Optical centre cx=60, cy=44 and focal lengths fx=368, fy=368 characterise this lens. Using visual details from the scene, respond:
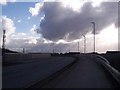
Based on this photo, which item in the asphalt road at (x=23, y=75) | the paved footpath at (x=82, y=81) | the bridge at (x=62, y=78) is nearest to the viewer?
the bridge at (x=62, y=78)

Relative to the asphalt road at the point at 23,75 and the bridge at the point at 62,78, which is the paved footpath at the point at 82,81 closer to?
the bridge at the point at 62,78

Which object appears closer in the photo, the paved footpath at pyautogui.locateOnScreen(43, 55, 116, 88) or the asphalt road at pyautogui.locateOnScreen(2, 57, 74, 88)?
the paved footpath at pyautogui.locateOnScreen(43, 55, 116, 88)

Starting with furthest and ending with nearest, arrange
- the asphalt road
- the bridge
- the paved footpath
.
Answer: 1. the asphalt road
2. the paved footpath
3. the bridge

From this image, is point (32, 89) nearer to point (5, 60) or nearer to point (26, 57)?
point (5, 60)

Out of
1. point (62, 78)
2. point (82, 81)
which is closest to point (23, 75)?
point (62, 78)

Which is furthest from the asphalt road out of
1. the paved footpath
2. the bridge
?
the paved footpath

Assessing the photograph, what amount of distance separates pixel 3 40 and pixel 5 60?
312 inches

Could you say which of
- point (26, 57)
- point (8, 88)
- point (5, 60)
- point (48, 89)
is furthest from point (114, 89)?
point (26, 57)

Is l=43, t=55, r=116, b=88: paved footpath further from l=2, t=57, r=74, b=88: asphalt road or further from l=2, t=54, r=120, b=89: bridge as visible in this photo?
l=2, t=57, r=74, b=88: asphalt road

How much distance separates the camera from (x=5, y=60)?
217ft

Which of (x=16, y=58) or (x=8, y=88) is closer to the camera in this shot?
(x=8, y=88)

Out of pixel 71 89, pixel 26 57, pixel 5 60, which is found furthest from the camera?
pixel 26 57

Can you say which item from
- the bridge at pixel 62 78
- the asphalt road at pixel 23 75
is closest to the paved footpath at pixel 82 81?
Answer: the bridge at pixel 62 78

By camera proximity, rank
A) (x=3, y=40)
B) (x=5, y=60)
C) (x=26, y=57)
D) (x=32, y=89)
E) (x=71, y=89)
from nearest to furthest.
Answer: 1. (x=32, y=89)
2. (x=71, y=89)
3. (x=5, y=60)
4. (x=3, y=40)
5. (x=26, y=57)
